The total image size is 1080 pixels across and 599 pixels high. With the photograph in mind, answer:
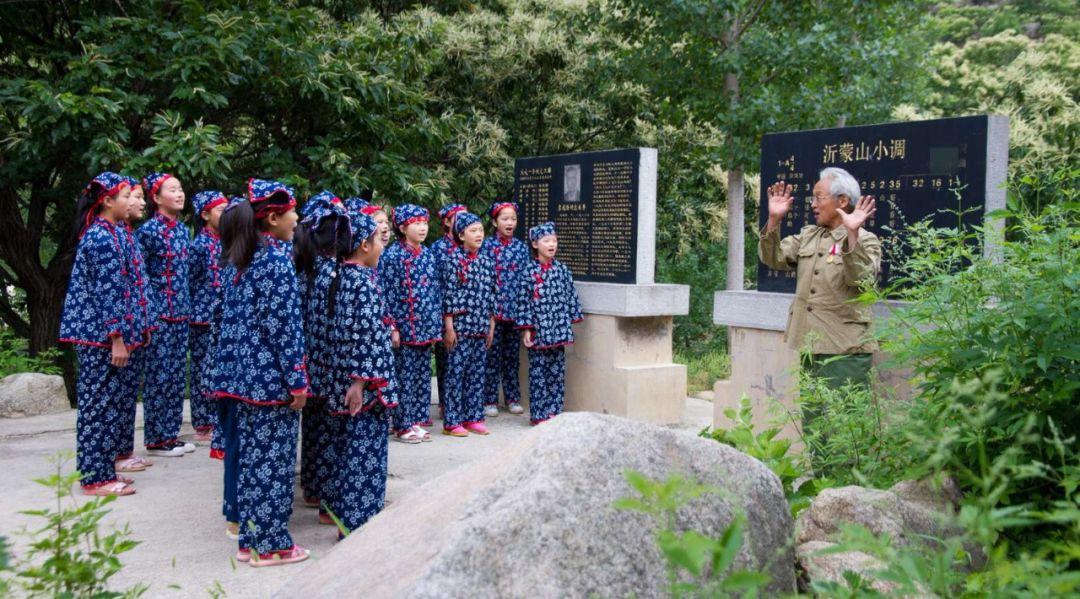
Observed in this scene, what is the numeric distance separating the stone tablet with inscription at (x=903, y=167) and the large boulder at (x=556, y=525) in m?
3.18

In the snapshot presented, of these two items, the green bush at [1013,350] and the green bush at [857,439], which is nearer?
the green bush at [1013,350]

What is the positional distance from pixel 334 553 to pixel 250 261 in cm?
198

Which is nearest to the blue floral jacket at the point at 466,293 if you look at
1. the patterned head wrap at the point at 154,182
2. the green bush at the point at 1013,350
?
the patterned head wrap at the point at 154,182

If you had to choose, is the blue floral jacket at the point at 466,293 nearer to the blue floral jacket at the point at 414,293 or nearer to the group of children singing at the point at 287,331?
the group of children singing at the point at 287,331

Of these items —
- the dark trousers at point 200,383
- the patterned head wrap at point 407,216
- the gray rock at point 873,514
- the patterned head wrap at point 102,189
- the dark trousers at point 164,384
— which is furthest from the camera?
the patterned head wrap at point 407,216

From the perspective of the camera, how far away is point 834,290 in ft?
17.5

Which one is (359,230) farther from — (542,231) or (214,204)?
(542,231)

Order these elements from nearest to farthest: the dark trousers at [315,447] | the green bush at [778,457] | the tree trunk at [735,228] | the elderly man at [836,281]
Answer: the green bush at [778,457], the dark trousers at [315,447], the elderly man at [836,281], the tree trunk at [735,228]

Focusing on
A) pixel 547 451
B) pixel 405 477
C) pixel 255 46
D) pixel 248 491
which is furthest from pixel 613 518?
pixel 255 46

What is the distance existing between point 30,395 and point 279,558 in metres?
5.25

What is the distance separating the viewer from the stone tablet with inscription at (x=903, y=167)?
585 cm

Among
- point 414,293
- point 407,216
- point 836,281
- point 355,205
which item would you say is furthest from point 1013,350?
point 407,216

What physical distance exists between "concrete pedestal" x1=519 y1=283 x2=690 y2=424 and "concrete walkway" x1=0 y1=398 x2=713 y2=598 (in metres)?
0.51

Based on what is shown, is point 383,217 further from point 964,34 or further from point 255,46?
point 964,34
